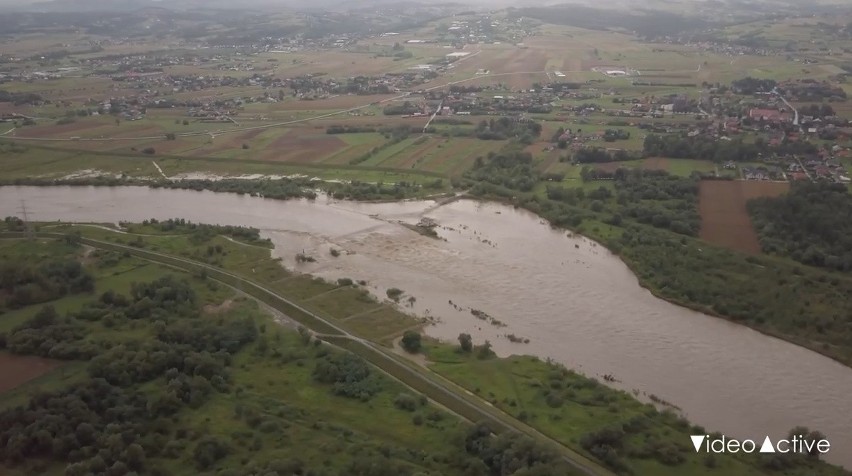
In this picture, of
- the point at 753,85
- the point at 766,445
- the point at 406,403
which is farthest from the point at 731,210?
the point at 753,85

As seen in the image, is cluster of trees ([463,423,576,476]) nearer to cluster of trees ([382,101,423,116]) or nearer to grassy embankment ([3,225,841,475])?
grassy embankment ([3,225,841,475])

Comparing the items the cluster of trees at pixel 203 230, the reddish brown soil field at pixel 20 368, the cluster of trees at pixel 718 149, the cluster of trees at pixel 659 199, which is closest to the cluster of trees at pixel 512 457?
the reddish brown soil field at pixel 20 368

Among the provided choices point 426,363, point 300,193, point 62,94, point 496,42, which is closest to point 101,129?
point 62,94

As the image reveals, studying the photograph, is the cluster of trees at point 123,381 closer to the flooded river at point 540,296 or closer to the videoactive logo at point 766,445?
the flooded river at point 540,296

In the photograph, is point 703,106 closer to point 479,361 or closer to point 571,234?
point 571,234

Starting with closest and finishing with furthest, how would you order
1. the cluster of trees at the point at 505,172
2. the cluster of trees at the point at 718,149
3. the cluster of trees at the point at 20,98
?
the cluster of trees at the point at 505,172 < the cluster of trees at the point at 718,149 < the cluster of trees at the point at 20,98

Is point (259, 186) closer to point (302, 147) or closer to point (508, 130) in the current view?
point (302, 147)
